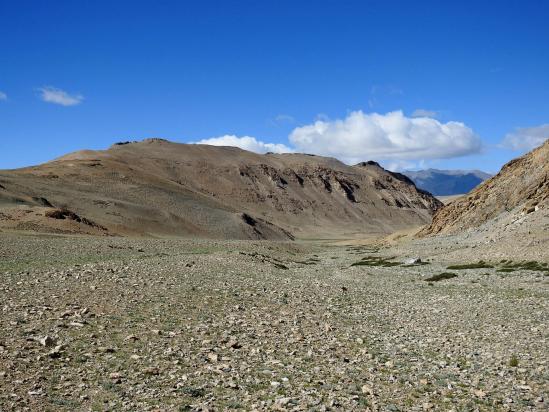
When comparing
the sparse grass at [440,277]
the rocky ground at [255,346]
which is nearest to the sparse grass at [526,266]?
the sparse grass at [440,277]

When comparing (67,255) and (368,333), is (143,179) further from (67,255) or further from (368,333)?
(368,333)

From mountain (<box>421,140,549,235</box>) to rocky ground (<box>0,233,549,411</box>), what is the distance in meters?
51.7

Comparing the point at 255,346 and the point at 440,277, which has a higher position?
the point at 440,277

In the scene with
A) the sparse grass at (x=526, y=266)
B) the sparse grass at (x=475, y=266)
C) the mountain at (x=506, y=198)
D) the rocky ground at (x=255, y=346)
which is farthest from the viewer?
the mountain at (x=506, y=198)

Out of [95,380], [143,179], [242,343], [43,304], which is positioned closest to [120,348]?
[95,380]

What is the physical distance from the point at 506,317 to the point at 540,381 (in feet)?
33.9

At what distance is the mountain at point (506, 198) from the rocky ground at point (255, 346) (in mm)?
51679

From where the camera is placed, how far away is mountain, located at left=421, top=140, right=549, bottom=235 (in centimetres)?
7800

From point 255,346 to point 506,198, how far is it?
268ft

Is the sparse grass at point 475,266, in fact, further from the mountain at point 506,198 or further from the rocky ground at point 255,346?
the mountain at point 506,198

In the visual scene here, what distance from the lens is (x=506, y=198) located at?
89.1 m

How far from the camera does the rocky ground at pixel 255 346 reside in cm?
1291

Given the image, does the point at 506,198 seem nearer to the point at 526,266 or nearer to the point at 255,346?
the point at 526,266

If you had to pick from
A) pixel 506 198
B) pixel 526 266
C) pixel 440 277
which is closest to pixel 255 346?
pixel 440 277
